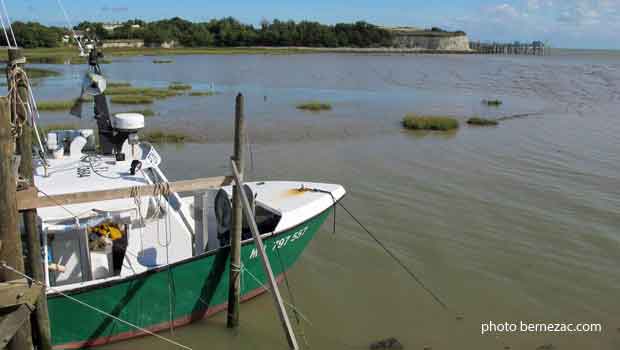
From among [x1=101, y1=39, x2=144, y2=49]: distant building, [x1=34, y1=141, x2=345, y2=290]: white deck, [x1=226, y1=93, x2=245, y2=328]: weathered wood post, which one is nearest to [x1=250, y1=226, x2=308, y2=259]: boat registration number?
[x1=34, y1=141, x2=345, y2=290]: white deck

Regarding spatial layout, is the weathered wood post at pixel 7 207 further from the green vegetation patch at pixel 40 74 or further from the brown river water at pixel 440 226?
the green vegetation patch at pixel 40 74

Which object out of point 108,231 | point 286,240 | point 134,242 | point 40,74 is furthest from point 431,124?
point 40,74

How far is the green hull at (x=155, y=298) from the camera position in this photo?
23.1 feet

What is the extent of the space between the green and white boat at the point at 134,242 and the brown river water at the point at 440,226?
2.12 feet

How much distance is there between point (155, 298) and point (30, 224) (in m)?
2.21

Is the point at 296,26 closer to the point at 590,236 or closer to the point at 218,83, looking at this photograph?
the point at 218,83

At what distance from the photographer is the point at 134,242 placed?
7766 millimetres

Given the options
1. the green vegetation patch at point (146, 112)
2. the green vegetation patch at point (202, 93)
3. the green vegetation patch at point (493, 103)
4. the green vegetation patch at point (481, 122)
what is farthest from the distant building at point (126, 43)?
the green vegetation patch at point (481, 122)

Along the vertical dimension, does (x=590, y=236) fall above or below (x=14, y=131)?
below

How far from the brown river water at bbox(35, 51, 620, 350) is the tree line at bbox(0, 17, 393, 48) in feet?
393

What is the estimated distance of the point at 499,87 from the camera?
50969 millimetres

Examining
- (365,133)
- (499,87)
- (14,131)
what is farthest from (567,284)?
(499,87)

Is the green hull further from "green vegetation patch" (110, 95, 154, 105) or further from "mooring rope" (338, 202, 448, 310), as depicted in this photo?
"green vegetation patch" (110, 95, 154, 105)

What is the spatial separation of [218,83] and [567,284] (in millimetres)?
44983
